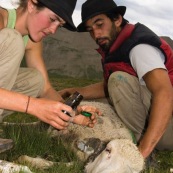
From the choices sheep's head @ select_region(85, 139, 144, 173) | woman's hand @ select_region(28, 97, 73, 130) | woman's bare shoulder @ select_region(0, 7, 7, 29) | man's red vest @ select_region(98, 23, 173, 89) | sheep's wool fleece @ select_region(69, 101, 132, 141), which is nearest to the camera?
woman's hand @ select_region(28, 97, 73, 130)

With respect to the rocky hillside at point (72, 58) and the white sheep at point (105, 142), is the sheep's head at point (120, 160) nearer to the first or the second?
the white sheep at point (105, 142)

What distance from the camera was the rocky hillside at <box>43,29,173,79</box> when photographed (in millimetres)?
24812

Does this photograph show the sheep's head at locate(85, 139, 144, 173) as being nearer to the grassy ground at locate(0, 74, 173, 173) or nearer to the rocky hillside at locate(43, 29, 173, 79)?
the grassy ground at locate(0, 74, 173, 173)

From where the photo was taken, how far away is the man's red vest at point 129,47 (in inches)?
230

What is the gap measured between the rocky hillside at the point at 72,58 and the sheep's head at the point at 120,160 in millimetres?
20216

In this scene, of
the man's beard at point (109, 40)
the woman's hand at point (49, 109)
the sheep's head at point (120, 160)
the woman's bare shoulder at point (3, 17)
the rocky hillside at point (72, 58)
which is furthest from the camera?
the rocky hillside at point (72, 58)

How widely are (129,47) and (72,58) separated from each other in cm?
1935

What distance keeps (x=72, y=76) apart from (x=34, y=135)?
19057 millimetres

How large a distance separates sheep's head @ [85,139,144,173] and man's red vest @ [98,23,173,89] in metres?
1.98

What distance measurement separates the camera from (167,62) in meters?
6.16

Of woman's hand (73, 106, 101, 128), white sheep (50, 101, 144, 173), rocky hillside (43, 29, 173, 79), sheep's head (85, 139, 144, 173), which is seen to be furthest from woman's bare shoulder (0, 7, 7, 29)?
rocky hillside (43, 29, 173, 79)

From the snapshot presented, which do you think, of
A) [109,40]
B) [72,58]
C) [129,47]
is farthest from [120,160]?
[72,58]

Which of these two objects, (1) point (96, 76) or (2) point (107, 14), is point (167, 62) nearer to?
(2) point (107, 14)

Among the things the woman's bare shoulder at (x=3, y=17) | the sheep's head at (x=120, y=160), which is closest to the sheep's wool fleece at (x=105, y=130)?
the sheep's head at (x=120, y=160)
